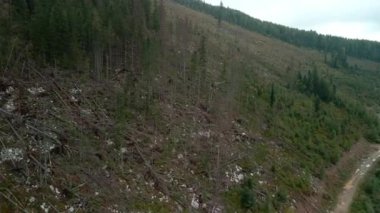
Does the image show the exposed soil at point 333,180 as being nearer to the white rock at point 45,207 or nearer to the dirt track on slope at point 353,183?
the dirt track on slope at point 353,183

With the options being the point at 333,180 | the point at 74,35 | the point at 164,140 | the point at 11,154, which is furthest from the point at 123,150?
the point at 333,180

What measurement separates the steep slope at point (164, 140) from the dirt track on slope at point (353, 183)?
1.41 meters

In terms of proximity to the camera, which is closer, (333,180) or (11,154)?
(11,154)

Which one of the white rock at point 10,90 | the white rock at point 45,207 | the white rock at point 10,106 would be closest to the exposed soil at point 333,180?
the white rock at point 45,207

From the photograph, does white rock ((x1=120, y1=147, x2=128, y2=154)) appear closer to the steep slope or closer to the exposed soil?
the steep slope

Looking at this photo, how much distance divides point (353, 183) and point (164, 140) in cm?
3087

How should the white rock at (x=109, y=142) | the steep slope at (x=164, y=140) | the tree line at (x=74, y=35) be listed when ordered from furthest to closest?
the tree line at (x=74, y=35)
the white rock at (x=109, y=142)
the steep slope at (x=164, y=140)

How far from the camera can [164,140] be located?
5347cm

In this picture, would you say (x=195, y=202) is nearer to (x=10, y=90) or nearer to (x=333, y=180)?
(x=10, y=90)

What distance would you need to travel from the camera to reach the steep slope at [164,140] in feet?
135

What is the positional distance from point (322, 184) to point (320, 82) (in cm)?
4367

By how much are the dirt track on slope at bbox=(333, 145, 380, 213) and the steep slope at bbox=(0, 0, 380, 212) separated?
1405 mm

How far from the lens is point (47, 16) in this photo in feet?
194

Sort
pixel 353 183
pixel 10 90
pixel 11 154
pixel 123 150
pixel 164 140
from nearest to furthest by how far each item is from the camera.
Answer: pixel 11 154, pixel 123 150, pixel 10 90, pixel 164 140, pixel 353 183
